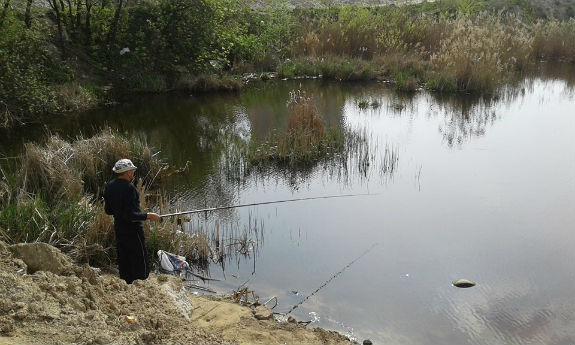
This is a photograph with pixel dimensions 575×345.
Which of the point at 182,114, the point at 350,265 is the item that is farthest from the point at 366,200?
the point at 182,114

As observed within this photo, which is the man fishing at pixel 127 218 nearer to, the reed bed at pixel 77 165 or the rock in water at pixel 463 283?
the reed bed at pixel 77 165

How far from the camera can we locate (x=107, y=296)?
540 cm

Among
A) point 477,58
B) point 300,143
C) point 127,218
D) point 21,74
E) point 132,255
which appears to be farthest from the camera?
point 477,58

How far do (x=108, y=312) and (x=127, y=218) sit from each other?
4.42 ft

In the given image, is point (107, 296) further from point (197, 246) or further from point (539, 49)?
point (539, 49)

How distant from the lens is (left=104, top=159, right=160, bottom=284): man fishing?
6.23 m

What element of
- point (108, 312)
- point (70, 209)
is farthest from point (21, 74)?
point (108, 312)

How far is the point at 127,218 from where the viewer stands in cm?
627

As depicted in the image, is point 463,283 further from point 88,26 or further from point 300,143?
point 88,26

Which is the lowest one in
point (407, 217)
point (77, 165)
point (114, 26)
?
point (407, 217)

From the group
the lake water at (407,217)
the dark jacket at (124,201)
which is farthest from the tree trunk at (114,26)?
the dark jacket at (124,201)

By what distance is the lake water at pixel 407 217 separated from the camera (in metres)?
6.75

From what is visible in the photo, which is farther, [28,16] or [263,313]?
[28,16]

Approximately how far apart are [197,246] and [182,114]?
910 cm
